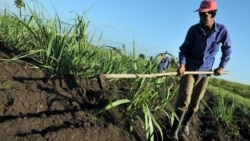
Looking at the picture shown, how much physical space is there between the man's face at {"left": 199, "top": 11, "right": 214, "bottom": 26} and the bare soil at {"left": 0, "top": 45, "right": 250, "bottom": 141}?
1494mm

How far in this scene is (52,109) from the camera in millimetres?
5277

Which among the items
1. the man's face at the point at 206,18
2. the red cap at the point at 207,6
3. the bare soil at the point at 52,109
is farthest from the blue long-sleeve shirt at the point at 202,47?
the bare soil at the point at 52,109

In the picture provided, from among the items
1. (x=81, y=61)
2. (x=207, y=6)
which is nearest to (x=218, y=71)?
(x=207, y=6)

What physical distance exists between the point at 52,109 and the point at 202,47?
2154 mm

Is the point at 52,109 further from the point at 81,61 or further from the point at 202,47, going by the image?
the point at 202,47

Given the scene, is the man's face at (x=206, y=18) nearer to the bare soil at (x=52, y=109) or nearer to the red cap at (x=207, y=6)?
the red cap at (x=207, y=6)

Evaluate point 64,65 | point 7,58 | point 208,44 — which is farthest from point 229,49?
point 7,58

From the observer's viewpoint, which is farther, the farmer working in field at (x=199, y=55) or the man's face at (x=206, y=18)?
the farmer working in field at (x=199, y=55)

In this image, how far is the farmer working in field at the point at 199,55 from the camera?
241 inches


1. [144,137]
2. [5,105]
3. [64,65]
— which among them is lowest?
[144,137]

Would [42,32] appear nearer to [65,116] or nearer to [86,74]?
[86,74]

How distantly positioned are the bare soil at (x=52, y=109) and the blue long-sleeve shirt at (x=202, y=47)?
40.7 inches

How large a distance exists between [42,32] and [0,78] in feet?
2.66

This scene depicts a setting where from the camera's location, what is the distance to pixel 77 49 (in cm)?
593
